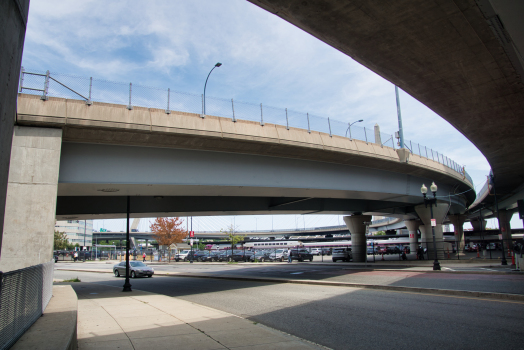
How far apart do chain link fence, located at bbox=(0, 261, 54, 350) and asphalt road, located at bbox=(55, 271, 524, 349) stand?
16.5 feet

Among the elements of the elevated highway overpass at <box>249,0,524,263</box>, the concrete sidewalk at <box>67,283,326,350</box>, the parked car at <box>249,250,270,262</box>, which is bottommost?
the parked car at <box>249,250,270,262</box>

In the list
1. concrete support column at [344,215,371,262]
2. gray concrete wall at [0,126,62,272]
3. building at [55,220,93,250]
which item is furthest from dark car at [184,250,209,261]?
building at [55,220,93,250]

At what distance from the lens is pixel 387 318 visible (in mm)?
8953

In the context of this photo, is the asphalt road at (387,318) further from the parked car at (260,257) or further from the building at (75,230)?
the building at (75,230)

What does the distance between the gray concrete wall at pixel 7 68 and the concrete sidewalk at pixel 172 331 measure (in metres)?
4.42

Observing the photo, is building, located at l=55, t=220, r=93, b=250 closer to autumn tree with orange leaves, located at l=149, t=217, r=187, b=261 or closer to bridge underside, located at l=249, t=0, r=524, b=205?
autumn tree with orange leaves, located at l=149, t=217, r=187, b=261

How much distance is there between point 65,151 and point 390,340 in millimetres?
13463

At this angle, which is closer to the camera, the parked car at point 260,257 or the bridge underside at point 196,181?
the bridge underside at point 196,181

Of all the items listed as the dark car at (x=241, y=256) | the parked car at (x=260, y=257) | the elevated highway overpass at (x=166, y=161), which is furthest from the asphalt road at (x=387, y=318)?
the dark car at (x=241, y=256)

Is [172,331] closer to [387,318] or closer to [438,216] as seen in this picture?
[387,318]

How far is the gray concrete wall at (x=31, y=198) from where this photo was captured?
11.7m

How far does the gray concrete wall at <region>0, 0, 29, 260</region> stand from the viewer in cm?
328

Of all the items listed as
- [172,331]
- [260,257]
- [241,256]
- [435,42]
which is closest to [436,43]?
[435,42]

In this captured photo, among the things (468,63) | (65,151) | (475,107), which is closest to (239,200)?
(65,151)
